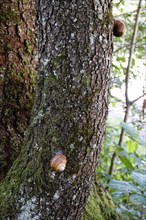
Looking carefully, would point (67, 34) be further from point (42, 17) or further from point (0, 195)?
point (0, 195)

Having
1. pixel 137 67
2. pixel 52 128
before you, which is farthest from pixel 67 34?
pixel 137 67

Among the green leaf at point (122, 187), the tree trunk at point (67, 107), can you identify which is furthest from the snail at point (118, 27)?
the green leaf at point (122, 187)

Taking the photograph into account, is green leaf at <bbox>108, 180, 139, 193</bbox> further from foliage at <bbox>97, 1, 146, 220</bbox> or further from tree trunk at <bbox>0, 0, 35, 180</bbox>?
tree trunk at <bbox>0, 0, 35, 180</bbox>

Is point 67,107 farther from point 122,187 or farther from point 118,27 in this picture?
point 122,187

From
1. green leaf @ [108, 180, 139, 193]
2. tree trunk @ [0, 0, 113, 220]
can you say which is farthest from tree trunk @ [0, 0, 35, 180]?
green leaf @ [108, 180, 139, 193]

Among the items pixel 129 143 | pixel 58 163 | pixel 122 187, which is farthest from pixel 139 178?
pixel 129 143

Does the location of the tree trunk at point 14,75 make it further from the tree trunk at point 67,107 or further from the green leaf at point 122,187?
the green leaf at point 122,187

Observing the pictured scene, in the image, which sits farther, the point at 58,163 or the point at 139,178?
the point at 139,178
